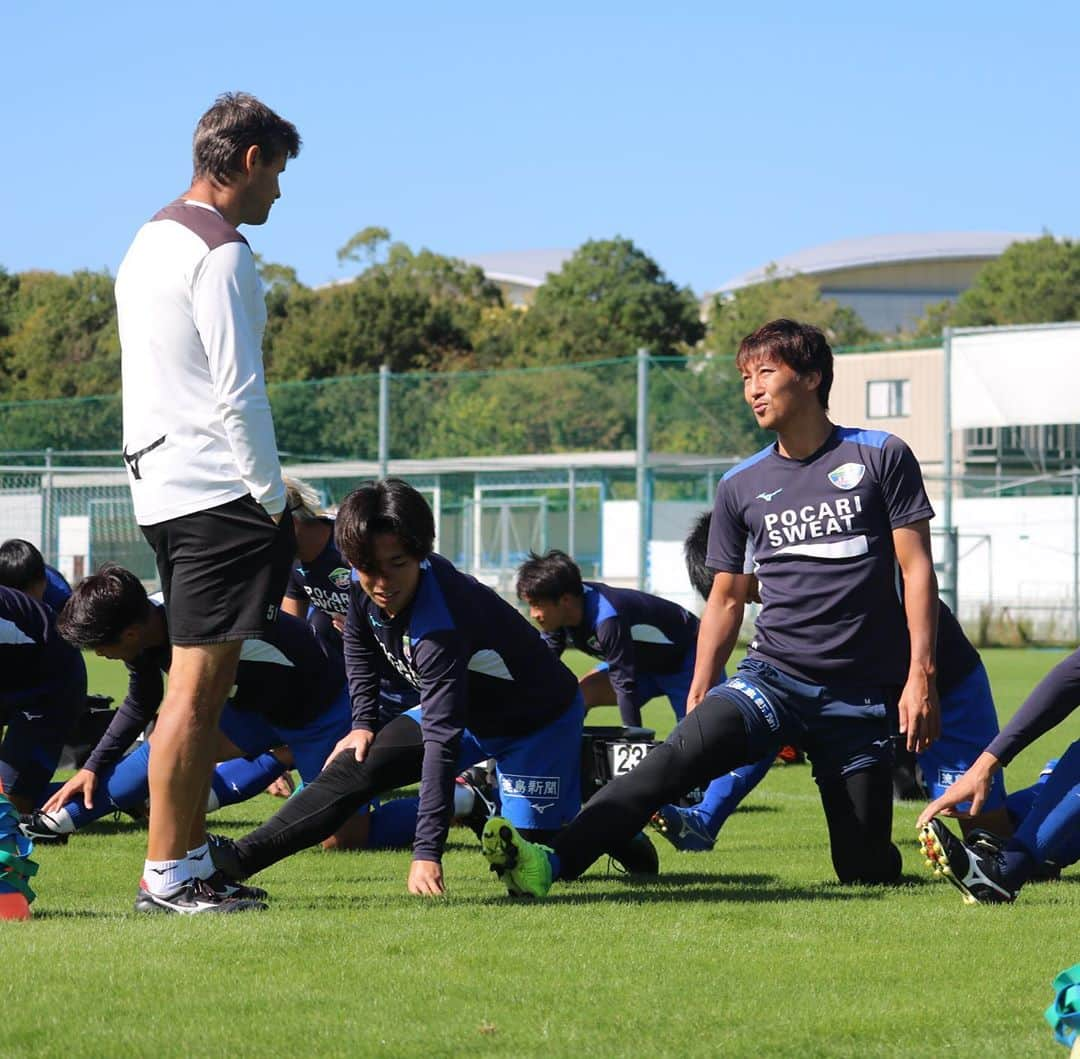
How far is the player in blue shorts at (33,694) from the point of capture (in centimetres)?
713

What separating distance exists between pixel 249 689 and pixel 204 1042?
3332mm

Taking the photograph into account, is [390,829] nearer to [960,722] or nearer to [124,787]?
[124,787]

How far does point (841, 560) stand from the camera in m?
5.38

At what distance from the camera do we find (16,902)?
4.79m

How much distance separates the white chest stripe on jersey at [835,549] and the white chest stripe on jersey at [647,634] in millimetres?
2856

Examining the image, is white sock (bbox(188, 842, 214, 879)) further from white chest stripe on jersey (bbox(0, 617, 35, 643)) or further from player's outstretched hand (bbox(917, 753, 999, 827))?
white chest stripe on jersey (bbox(0, 617, 35, 643))

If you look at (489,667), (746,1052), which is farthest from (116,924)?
(746,1052)

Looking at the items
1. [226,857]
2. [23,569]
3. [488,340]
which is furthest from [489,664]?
[488,340]

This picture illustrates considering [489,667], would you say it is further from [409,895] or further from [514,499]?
[514,499]

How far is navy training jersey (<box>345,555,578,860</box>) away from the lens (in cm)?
524

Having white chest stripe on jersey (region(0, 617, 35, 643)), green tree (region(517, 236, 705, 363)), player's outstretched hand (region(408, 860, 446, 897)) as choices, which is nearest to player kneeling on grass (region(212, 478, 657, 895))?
player's outstretched hand (region(408, 860, 446, 897))

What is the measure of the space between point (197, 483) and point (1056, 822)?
2.80 metres

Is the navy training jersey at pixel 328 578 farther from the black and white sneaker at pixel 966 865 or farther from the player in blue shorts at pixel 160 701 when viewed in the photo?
the black and white sneaker at pixel 966 865

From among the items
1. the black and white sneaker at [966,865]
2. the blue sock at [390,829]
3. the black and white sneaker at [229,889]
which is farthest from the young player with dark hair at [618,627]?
the black and white sneaker at [966,865]
